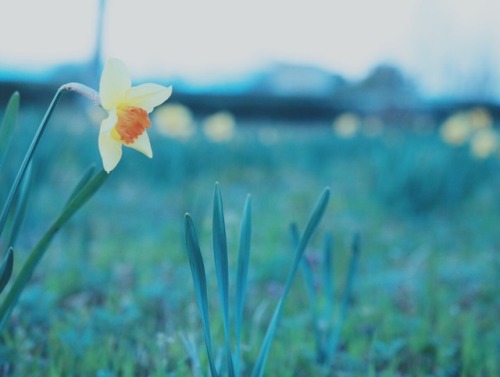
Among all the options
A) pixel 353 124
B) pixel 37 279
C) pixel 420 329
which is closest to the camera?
pixel 420 329

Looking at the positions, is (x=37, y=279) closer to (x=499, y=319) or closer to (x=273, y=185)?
(x=499, y=319)

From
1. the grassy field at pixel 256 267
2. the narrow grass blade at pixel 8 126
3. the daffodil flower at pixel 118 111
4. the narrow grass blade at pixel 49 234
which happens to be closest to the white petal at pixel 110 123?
the daffodil flower at pixel 118 111

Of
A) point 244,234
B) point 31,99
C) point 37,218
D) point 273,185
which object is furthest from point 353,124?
point 31,99

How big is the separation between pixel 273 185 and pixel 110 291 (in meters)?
2.83

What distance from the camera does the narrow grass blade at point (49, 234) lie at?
34.3 inches

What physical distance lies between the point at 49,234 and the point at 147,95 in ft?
0.93

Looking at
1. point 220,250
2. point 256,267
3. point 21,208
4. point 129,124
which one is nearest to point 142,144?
point 129,124

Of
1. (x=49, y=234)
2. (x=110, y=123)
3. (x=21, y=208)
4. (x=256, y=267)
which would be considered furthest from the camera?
(x=256, y=267)

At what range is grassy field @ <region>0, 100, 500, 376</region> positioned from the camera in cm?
134

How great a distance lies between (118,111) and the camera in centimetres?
80

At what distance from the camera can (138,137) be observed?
32.5 inches

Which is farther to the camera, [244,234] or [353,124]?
[353,124]

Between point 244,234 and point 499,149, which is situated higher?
point 244,234

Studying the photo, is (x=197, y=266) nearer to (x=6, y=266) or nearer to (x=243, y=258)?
(x=243, y=258)
